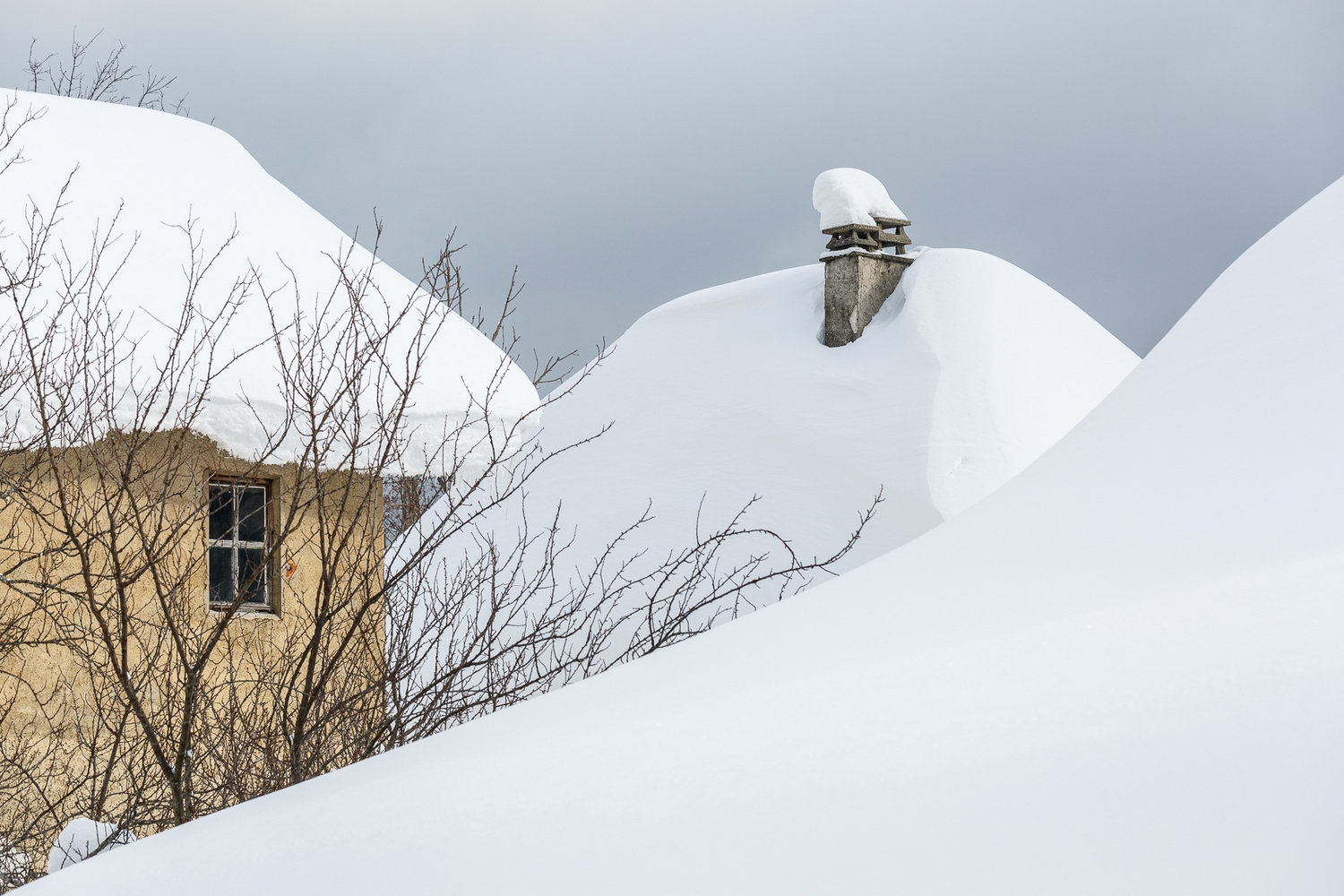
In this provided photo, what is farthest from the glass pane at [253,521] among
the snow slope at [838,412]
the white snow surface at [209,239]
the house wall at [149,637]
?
the snow slope at [838,412]

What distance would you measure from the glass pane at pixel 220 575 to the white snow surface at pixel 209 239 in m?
0.98

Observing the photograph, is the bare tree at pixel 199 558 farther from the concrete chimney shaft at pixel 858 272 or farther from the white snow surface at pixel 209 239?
the concrete chimney shaft at pixel 858 272

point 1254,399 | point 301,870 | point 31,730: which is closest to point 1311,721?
point 1254,399

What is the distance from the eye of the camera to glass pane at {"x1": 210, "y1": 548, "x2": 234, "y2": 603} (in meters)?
5.05

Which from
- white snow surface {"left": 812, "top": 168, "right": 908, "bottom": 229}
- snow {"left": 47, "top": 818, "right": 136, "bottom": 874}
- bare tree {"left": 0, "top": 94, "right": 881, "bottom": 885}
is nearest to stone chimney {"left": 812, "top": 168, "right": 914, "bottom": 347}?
white snow surface {"left": 812, "top": 168, "right": 908, "bottom": 229}

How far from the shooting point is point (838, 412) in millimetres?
10648

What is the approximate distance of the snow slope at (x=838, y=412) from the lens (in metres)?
9.87

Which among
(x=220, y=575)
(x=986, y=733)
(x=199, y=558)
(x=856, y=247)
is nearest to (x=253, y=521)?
(x=220, y=575)

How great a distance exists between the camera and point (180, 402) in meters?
4.16

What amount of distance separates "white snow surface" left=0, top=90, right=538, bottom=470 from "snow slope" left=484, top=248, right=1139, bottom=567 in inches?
191

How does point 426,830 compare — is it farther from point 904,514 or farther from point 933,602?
point 904,514

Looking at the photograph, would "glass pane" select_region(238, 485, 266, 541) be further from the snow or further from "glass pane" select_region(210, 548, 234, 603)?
the snow

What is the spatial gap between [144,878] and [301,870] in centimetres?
30

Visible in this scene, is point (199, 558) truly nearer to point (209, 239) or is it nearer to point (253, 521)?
point (253, 521)
